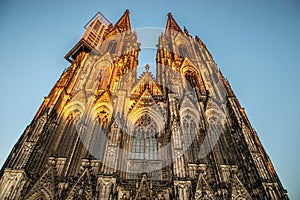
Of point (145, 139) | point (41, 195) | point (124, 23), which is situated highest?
point (124, 23)

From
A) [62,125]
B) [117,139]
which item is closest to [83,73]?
[62,125]

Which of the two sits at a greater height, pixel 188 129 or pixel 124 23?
pixel 124 23

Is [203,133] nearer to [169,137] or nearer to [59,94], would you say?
[169,137]

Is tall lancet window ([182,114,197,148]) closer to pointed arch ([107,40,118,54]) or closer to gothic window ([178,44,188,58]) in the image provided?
gothic window ([178,44,188,58])

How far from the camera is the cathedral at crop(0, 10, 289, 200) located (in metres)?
13.7

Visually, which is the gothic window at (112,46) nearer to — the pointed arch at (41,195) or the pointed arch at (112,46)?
the pointed arch at (112,46)

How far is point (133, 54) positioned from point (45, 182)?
20544 millimetres

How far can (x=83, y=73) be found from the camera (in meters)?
24.2

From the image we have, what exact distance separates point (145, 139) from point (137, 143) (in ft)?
2.68

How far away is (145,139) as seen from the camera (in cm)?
1853

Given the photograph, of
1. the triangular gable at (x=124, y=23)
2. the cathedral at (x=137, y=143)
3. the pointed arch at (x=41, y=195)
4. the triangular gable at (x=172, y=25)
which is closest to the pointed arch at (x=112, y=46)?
the cathedral at (x=137, y=143)

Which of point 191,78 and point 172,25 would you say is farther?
point 172,25

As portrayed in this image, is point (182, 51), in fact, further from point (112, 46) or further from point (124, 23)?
point (124, 23)

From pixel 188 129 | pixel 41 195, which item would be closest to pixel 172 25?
pixel 188 129
